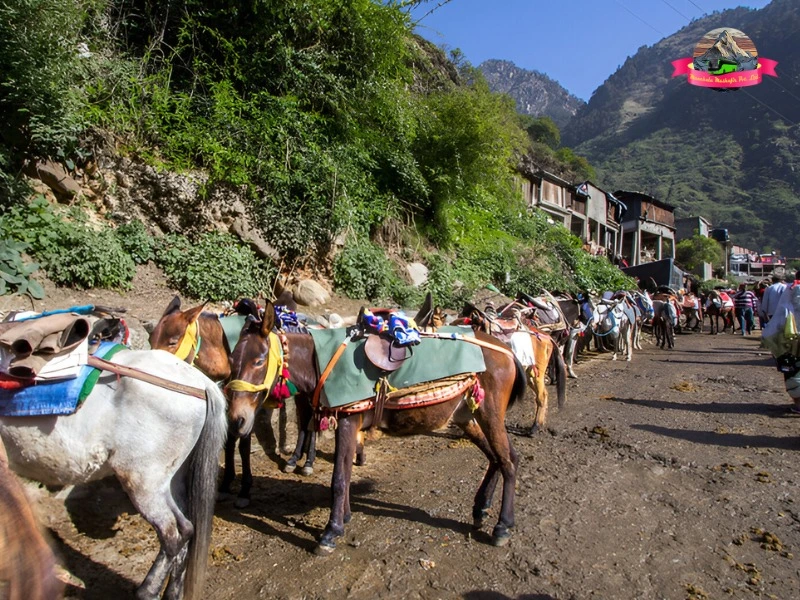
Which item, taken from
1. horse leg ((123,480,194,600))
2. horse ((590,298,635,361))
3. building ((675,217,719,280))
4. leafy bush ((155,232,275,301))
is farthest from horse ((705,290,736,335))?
building ((675,217,719,280))

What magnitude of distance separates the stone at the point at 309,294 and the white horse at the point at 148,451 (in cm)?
662

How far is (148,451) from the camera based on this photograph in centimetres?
272

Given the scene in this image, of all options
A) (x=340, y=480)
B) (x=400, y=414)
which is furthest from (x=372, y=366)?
(x=340, y=480)

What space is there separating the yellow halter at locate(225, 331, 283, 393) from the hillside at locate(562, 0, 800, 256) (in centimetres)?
9394

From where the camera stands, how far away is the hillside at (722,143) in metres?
92.1

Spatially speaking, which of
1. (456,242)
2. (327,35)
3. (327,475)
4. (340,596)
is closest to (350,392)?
(340,596)

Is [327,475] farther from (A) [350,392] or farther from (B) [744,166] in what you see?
(B) [744,166]

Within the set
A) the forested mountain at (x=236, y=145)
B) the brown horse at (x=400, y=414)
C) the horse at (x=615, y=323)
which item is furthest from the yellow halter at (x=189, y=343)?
the horse at (x=615, y=323)

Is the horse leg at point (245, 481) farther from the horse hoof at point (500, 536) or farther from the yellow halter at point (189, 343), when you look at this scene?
the horse hoof at point (500, 536)

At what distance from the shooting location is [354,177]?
11.5 meters

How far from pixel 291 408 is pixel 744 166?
130781 mm

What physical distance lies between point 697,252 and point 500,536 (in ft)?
178

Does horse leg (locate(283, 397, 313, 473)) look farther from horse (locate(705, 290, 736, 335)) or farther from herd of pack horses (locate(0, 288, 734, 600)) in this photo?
horse (locate(705, 290, 736, 335))

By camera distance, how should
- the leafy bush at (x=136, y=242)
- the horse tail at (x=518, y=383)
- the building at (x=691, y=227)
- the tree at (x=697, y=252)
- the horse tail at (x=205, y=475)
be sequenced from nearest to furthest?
1. the horse tail at (x=205, y=475)
2. the horse tail at (x=518, y=383)
3. the leafy bush at (x=136, y=242)
4. the tree at (x=697, y=252)
5. the building at (x=691, y=227)
